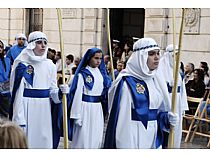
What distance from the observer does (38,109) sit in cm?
636

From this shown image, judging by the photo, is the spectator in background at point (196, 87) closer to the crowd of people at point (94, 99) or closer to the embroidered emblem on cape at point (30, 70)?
the crowd of people at point (94, 99)

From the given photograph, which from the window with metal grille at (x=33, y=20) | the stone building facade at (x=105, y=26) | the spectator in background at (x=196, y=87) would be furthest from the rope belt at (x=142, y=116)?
the window with metal grille at (x=33, y=20)

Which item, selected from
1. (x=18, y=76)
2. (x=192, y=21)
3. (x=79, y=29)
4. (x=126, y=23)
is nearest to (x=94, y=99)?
(x=18, y=76)

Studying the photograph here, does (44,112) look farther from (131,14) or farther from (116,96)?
(131,14)

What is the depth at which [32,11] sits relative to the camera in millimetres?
17484

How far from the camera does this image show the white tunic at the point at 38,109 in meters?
6.17

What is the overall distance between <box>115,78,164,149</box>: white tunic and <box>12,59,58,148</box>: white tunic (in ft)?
4.89

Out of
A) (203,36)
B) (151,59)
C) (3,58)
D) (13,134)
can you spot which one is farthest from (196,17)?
(13,134)

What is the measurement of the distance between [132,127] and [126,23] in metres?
11.4

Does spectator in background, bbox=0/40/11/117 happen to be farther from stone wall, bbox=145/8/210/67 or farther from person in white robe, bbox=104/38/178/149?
stone wall, bbox=145/8/210/67

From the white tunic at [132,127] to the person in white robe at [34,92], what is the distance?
1481mm

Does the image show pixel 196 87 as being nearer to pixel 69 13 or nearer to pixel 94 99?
pixel 94 99

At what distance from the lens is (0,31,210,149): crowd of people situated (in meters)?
4.96

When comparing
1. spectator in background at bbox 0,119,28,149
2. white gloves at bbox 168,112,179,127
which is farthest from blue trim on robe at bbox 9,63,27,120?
spectator in background at bbox 0,119,28,149
